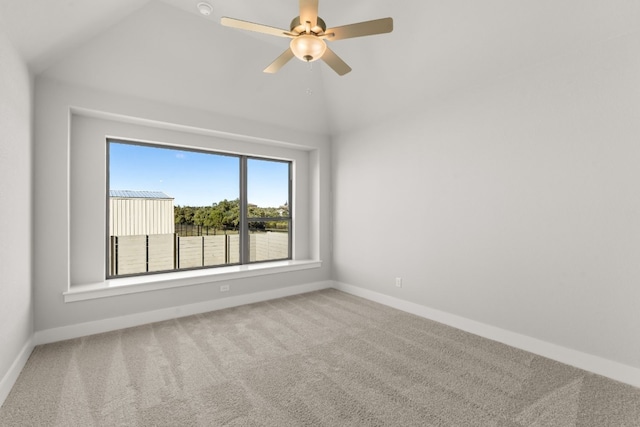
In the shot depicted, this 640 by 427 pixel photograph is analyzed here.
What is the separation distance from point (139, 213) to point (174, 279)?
3.29 feet

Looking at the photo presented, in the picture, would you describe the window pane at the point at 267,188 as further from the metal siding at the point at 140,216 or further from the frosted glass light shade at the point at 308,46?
the frosted glass light shade at the point at 308,46

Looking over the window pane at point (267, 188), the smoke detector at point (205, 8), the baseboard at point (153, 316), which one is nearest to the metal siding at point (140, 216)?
the baseboard at point (153, 316)

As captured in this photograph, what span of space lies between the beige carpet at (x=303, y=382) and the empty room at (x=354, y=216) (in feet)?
0.06

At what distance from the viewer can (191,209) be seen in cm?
423

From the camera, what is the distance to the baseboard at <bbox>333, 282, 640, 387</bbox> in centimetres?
225

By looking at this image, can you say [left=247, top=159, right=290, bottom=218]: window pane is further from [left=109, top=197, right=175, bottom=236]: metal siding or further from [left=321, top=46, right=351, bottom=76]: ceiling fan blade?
[left=321, top=46, right=351, bottom=76]: ceiling fan blade

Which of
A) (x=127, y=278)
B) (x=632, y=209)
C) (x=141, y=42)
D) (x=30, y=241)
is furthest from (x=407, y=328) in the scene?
(x=141, y=42)

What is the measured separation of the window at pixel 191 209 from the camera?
3662 mm

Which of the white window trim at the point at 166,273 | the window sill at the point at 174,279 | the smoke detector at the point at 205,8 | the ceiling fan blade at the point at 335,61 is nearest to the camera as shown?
the ceiling fan blade at the point at 335,61

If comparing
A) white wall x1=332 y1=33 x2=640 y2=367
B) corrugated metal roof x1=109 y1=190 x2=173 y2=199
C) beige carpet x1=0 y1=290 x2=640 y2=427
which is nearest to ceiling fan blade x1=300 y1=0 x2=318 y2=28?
white wall x1=332 y1=33 x2=640 y2=367

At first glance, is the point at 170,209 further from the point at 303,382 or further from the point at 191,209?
the point at 303,382

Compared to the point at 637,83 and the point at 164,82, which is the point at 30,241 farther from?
the point at 637,83

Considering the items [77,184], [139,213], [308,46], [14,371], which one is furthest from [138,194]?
[308,46]

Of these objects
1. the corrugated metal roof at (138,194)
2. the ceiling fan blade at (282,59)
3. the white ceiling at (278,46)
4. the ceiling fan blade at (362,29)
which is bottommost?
the corrugated metal roof at (138,194)
